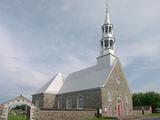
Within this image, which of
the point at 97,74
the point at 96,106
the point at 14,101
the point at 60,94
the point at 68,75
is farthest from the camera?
the point at 68,75

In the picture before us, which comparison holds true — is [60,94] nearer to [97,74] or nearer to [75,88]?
[75,88]

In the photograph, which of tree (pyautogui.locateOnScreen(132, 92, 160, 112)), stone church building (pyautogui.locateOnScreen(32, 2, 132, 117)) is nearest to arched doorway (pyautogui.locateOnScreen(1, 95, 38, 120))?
stone church building (pyautogui.locateOnScreen(32, 2, 132, 117))

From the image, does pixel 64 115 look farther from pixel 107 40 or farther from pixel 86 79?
pixel 107 40

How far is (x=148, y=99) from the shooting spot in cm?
5122

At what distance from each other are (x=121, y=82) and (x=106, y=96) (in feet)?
18.1

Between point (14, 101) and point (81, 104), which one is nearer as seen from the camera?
point (14, 101)

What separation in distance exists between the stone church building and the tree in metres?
16.3

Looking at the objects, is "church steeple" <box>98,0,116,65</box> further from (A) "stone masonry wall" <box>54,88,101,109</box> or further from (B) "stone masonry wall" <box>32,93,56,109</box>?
(B) "stone masonry wall" <box>32,93,56,109</box>

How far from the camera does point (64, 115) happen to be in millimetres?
23672

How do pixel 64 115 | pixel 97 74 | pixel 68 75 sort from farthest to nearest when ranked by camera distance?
pixel 68 75 < pixel 97 74 < pixel 64 115

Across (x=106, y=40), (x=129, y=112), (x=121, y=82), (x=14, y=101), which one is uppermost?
(x=106, y=40)

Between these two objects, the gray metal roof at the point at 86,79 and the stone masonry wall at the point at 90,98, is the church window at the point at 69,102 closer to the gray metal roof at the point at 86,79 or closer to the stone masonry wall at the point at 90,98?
the stone masonry wall at the point at 90,98

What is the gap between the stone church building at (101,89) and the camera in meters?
31.1

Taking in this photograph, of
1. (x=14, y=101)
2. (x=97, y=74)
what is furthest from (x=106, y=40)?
(x=14, y=101)
